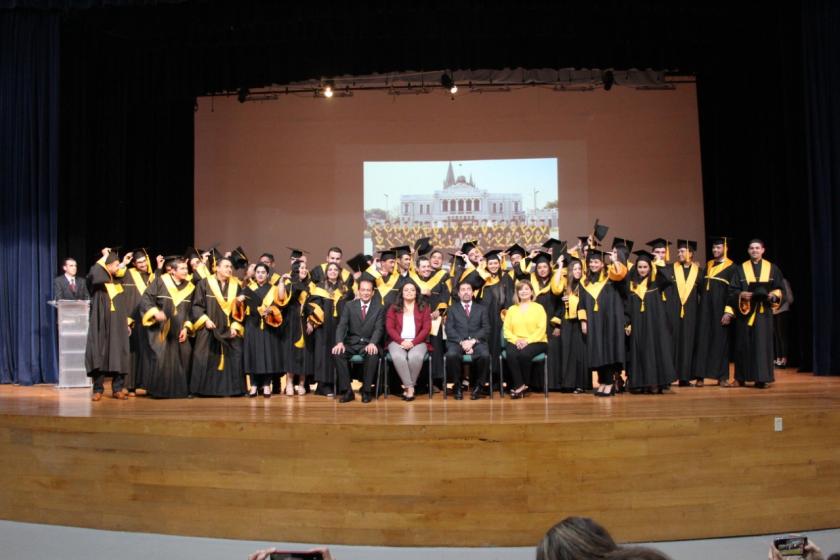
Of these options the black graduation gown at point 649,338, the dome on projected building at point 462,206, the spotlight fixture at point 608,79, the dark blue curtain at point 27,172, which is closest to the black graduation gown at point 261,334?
the dark blue curtain at point 27,172

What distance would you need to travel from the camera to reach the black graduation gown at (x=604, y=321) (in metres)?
7.80

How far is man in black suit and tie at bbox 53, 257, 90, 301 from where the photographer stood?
32.6 feet

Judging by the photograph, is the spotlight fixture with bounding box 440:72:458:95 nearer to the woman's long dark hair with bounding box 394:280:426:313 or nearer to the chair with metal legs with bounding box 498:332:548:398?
the woman's long dark hair with bounding box 394:280:426:313

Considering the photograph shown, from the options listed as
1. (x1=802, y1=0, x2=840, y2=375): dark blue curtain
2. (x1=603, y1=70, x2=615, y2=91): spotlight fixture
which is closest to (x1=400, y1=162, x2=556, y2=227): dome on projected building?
(x1=603, y1=70, x2=615, y2=91): spotlight fixture

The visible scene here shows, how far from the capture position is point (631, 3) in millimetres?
9266

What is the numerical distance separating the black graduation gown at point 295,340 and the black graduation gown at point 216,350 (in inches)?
18.0

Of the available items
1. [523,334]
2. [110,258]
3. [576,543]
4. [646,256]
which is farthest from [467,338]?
[576,543]

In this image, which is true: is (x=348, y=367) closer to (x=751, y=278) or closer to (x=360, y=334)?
(x=360, y=334)

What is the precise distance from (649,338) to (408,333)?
2.36 meters

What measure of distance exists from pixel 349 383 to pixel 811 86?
6455 millimetres

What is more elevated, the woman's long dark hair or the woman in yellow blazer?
the woman's long dark hair

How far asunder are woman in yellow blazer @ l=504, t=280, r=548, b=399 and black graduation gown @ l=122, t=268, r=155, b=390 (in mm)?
3574

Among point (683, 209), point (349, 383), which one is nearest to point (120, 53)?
point (349, 383)

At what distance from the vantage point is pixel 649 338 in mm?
7891
